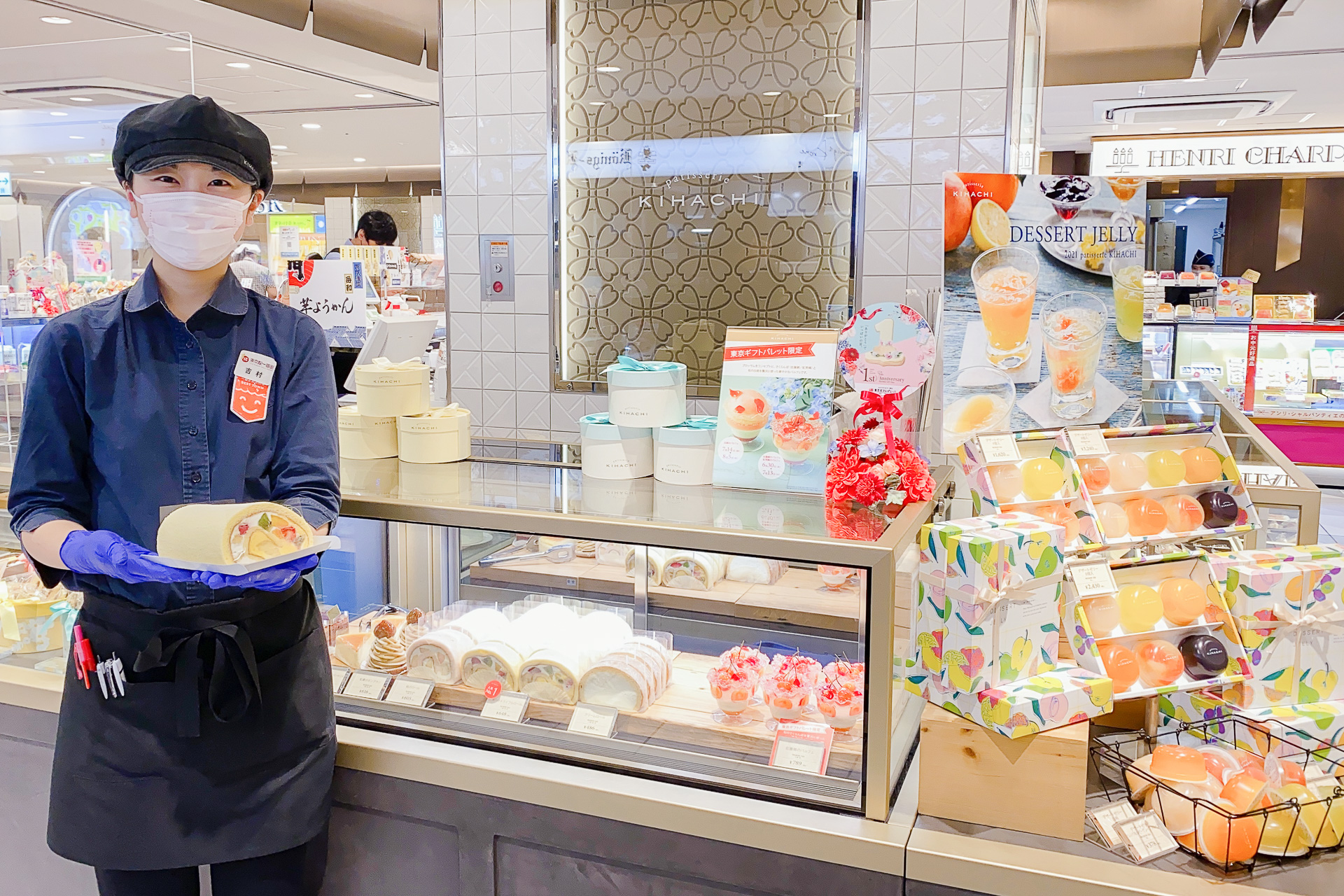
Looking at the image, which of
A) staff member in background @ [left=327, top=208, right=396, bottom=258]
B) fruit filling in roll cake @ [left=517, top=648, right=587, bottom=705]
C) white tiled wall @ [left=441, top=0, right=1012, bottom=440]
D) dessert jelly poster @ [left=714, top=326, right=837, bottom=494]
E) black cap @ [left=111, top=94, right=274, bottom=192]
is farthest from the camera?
A: staff member in background @ [left=327, top=208, right=396, bottom=258]

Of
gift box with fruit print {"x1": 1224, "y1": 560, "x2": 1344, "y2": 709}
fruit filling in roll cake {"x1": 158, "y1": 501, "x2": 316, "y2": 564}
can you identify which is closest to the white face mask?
fruit filling in roll cake {"x1": 158, "y1": 501, "x2": 316, "y2": 564}

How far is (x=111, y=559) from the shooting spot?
154 cm

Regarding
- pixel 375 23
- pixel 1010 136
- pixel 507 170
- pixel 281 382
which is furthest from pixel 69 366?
pixel 375 23

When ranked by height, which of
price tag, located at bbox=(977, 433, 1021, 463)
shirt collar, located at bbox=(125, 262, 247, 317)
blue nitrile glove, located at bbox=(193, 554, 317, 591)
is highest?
shirt collar, located at bbox=(125, 262, 247, 317)

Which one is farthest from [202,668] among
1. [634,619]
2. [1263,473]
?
[1263,473]

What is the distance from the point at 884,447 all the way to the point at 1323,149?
34.7 feet

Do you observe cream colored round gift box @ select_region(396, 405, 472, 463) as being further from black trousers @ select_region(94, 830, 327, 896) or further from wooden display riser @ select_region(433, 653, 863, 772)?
black trousers @ select_region(94, 830, 327, 896)

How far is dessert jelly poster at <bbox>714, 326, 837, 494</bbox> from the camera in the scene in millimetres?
1998

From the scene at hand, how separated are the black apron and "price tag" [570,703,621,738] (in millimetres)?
559

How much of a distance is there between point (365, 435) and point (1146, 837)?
1839mm

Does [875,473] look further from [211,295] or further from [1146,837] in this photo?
[211,295]

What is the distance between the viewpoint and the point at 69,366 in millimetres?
1640

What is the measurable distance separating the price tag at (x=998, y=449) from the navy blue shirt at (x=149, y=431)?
1.21 metres

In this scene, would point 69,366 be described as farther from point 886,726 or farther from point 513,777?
point 886,726
